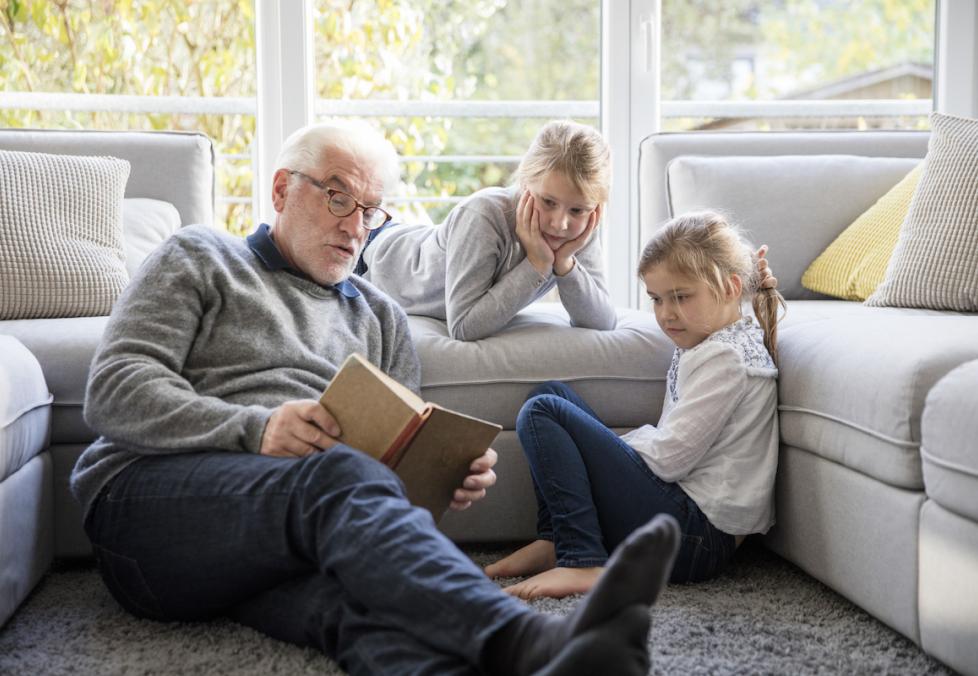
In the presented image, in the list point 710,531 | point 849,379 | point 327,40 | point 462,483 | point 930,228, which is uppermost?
point 327,40

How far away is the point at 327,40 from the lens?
3.65 meters

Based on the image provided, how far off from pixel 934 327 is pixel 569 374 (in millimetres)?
713

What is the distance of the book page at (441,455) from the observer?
1503 millimetres

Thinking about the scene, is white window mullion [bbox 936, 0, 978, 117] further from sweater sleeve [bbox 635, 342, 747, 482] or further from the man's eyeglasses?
the man's eyeglasses

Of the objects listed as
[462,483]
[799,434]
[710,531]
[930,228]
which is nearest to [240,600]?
[462,483]

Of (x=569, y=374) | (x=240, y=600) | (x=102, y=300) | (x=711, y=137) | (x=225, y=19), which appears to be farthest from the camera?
(x=225, y=19)

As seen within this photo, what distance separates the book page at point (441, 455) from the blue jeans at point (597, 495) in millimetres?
309

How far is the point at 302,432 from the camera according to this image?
1.46m

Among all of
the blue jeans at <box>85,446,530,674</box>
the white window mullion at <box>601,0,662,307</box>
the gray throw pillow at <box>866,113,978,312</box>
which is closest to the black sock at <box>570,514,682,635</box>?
the blue jeans at <box>85,446,530,674</box>

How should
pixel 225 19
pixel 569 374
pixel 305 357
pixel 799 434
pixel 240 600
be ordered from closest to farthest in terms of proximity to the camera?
1. pixel 240 600
2. pixel 305 357
3. pixel 799 434
4. pixel 569 374
5. pixel 225 19

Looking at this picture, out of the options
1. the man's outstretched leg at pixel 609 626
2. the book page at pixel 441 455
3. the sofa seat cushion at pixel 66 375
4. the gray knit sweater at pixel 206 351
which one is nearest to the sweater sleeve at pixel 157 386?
the gray knit sweater at pixel 206 351

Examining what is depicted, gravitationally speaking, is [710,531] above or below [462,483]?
below

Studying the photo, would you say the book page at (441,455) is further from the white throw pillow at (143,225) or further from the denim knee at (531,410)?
the white throw pillow at (143,225)

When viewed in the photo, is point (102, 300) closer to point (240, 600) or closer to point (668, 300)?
point (240, 600)
